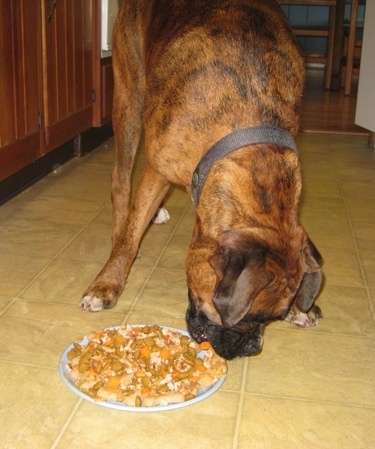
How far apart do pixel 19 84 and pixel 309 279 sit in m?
2.24

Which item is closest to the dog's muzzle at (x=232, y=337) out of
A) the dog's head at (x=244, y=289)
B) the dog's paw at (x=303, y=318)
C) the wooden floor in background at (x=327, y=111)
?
the dog's head at (x=244, y=289)

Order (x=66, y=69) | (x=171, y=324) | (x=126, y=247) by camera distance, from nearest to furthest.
A: (x=171, y=324)
(x=126, y=247)
(x=66, y=69)

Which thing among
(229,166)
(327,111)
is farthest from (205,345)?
(327,111)

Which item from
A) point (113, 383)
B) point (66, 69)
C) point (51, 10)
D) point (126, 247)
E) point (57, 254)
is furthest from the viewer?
point (66, 69)

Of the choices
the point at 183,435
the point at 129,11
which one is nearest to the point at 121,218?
the point at 129,11

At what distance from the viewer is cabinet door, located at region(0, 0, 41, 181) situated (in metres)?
3.42

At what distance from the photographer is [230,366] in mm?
2324

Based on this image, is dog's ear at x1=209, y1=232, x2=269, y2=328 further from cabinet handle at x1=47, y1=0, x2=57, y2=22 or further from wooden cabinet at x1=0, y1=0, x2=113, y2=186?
cabinet handle at x1=47, y1=0, x2=57, y2=22

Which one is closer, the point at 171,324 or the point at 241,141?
the point at 241,141

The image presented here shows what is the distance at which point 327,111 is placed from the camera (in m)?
7.76

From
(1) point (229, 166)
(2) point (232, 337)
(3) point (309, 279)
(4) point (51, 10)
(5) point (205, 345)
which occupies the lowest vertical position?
(5) point (205, 345)

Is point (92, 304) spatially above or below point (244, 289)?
below

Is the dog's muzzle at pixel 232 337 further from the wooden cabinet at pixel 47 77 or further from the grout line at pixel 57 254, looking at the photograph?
the wooden cabinet at pixel 47 77

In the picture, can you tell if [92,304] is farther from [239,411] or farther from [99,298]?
[239,411]
